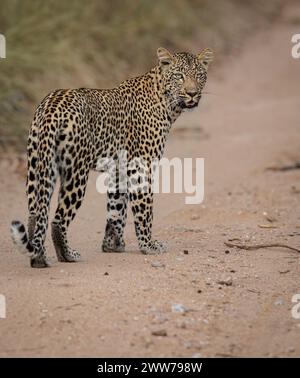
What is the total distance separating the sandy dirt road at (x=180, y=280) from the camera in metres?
6.19

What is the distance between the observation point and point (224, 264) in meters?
8.00

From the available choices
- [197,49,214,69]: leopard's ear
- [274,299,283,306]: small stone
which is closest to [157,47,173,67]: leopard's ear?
[197,49,214,69]: leopard's ear

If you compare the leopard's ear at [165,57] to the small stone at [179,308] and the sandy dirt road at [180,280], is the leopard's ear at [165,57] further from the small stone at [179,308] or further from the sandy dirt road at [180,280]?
the small stone at [179,308]

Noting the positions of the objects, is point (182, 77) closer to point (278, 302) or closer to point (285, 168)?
point (278, 302)

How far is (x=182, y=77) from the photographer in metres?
8.59

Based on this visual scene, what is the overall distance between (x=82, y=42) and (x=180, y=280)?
30.2 feet

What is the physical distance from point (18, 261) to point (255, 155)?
587 centimetres

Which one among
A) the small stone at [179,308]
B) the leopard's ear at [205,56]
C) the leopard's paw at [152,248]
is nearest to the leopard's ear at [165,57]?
the leopard's ear at [205,56]

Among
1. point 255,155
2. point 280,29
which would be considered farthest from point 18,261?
point 280,29

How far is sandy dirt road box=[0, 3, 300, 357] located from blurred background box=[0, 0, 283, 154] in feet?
5.94

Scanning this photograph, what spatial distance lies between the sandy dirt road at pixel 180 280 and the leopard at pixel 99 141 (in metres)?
0.25

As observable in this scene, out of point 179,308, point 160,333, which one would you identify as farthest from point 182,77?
point 160,333

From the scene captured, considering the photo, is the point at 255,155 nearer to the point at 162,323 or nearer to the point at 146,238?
the point at 146,238

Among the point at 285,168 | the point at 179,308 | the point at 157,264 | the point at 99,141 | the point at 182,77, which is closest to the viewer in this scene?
the point at 179,308
